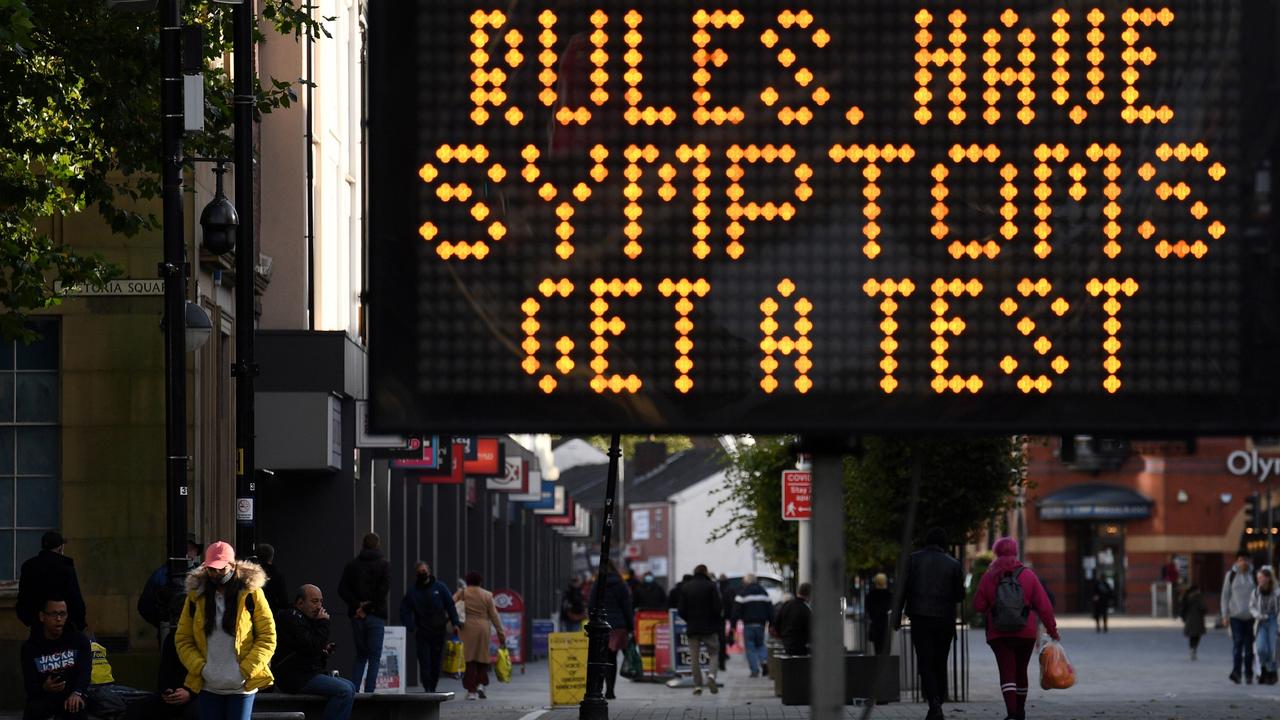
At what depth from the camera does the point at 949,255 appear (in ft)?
19.3

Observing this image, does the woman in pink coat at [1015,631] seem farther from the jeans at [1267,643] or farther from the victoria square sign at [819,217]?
the jeans at [1267,643]

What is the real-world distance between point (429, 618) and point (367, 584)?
3.37 m

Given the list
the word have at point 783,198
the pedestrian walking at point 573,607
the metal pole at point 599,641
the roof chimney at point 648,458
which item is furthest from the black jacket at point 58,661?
the roof chimney at point 648,458

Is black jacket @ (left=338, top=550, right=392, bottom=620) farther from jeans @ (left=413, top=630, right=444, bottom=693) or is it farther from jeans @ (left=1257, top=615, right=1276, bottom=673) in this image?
jeans @ (left=1257, top=615, right=1276, bottom=673)

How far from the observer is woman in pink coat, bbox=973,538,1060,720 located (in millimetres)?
18141

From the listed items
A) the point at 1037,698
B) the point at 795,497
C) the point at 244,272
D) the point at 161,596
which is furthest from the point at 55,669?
the point at 795,497

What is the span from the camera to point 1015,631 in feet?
60.1

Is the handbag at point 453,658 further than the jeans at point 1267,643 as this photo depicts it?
Yes

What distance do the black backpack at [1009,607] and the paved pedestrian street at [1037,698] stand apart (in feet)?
10.9

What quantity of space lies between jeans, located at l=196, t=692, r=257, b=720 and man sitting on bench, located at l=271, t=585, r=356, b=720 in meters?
3.12

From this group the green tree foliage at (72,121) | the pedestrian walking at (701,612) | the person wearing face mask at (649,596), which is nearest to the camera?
the green tree foliage at (72,121)

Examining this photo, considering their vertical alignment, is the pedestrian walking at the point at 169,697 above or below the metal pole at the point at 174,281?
below

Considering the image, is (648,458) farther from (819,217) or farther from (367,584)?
(819,217)

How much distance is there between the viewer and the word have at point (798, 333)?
5.86 meters
